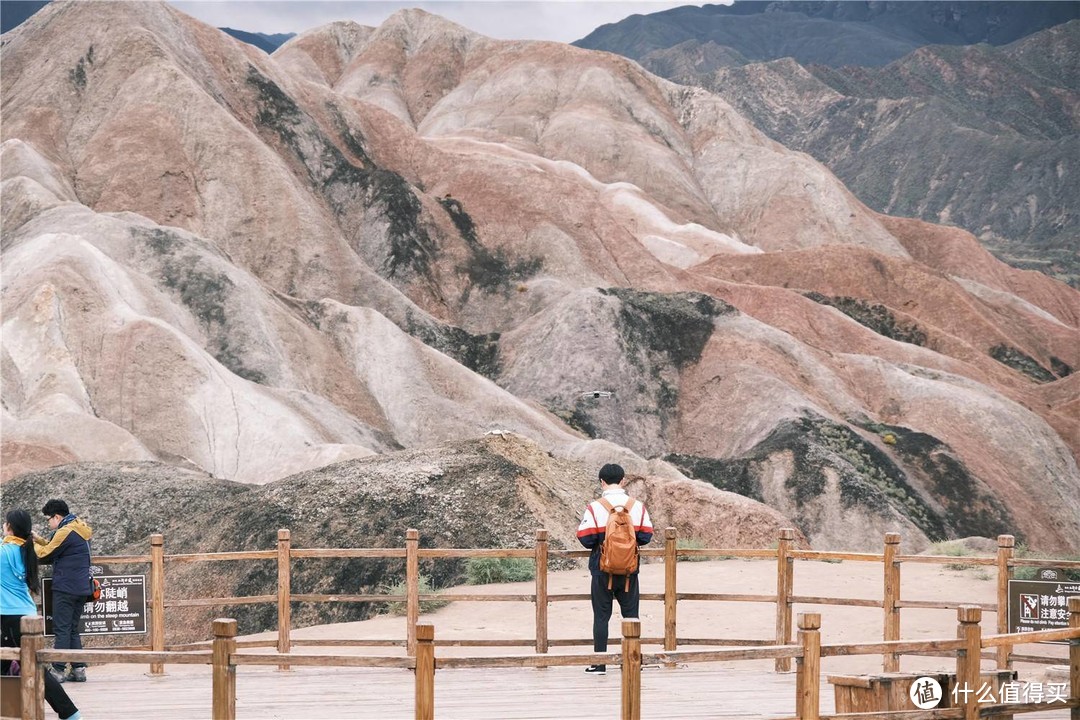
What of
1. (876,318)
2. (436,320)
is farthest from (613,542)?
(876,318)

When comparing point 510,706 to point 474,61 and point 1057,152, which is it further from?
point 1057,152

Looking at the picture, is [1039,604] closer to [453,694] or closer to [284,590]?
[453,694]

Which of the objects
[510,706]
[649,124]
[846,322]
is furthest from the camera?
[649,124]

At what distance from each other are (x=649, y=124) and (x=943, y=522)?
75.9m

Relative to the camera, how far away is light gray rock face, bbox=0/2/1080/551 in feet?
142

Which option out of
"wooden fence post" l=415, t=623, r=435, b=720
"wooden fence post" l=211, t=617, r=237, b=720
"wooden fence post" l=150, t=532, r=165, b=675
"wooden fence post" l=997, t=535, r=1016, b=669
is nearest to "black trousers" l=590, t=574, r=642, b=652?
"wooden fence post" l=997, t=535, r=1016, b=669

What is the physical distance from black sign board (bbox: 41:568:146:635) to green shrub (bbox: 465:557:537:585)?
7875 millimetres

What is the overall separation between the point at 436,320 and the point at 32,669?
57459 mm

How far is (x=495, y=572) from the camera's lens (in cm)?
2069

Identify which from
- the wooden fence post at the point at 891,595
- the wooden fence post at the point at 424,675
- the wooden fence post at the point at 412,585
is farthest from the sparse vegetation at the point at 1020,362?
the wooden fence post at the point at 424,675

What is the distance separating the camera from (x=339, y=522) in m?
22.6

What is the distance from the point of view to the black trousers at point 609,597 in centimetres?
1241

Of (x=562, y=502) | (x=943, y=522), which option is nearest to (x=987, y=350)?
(x=943, y=522)

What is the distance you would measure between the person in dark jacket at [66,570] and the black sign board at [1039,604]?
872 cm
